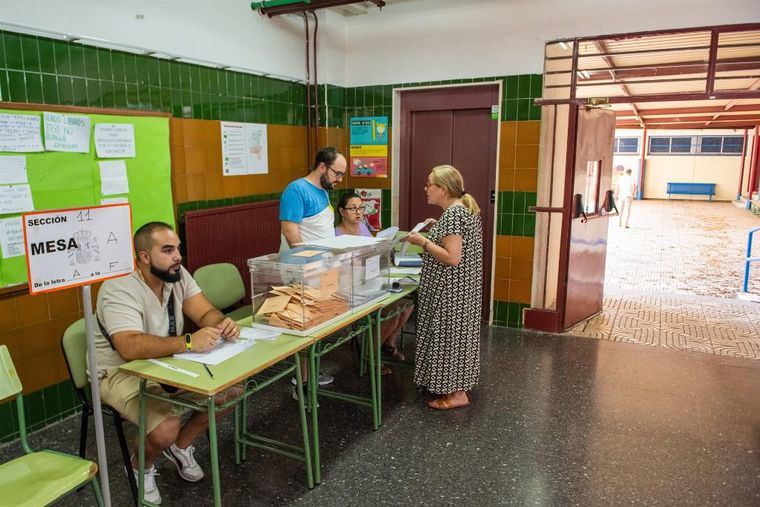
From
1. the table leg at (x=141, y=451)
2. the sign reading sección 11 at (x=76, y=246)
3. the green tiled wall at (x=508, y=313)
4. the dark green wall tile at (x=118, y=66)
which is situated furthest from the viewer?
the green tiled wall at (x=508, y=313)

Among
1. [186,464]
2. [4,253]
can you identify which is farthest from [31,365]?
[186,464]

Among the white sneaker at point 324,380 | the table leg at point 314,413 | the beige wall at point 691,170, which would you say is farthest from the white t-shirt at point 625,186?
the table leg at point 314,413

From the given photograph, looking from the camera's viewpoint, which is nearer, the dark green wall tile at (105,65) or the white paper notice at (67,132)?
the white paper notice at (67,132)

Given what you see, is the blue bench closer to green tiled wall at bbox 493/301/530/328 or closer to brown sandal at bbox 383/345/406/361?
green tiled wall at bbox 493/301/530/328

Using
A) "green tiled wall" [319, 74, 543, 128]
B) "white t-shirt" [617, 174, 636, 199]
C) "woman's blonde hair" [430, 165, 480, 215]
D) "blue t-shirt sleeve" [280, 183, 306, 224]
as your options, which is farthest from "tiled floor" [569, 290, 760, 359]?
"white t-shirt" [617, 174, 636, 199]

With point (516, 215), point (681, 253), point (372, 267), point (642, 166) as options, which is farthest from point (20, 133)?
point (642, 166)

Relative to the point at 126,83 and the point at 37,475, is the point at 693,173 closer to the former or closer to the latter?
the point at 126,83

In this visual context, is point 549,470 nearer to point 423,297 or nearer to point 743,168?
point 423,297

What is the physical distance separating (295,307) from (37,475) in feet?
3.99

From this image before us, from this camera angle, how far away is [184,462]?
2.70 meters

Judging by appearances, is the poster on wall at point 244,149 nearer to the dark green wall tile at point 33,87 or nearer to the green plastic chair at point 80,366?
the dark green wall tile at point 33,87

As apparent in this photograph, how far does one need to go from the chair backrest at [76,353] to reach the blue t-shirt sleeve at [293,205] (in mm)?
1406

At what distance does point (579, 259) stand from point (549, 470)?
2.64 metres

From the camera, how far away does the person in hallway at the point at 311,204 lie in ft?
11.6
